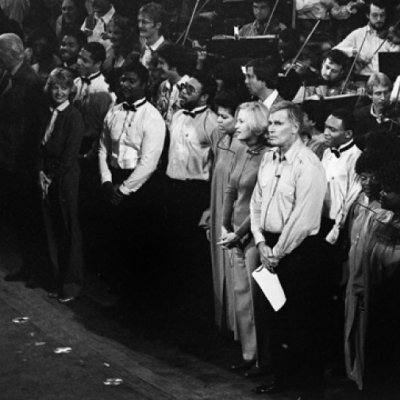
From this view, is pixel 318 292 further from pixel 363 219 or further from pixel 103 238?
pixel 103 238

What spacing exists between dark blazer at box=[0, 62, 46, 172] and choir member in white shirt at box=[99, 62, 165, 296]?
0.97m

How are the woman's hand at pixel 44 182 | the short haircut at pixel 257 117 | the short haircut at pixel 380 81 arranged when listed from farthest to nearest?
1. the woman's hand at pixel 44 182
2. the short haircut at pixel 380 81
3. the short haircut at pixel 257 117

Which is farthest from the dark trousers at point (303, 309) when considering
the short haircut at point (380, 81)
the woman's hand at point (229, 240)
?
the short haircut at point (380, 81)

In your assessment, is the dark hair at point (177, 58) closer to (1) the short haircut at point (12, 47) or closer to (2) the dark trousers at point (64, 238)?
(2) the dark trousers at point (64, 238)

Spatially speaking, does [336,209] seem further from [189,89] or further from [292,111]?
[189,89]

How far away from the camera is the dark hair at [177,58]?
35.2ft

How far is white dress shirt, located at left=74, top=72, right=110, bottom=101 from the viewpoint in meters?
12.1

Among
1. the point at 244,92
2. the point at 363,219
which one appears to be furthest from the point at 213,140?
the point at 363,219

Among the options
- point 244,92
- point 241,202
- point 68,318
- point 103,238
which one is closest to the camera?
point 241,202

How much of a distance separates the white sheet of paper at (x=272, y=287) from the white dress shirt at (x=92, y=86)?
4.37 metres

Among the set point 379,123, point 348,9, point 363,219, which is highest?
point 348,9

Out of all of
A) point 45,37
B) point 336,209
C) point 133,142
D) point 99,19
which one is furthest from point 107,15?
point 336,209

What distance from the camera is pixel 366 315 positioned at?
7980 millimetres

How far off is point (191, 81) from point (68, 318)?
238cm
